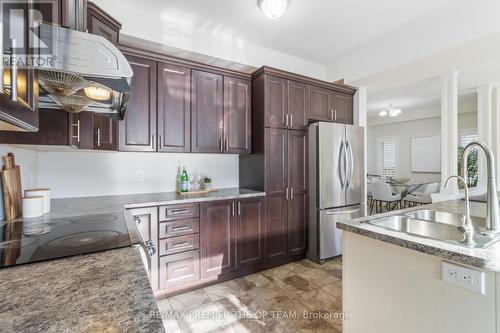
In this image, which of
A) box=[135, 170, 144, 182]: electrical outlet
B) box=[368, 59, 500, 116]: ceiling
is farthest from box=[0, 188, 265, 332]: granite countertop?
box=[368, 59, 500, 116]: ceiling

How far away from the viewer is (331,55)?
3.28 meters

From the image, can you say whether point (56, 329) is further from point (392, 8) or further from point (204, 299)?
point (392, 8)

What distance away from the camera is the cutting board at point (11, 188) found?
144 cm

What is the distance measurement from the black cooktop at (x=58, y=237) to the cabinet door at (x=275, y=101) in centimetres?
186

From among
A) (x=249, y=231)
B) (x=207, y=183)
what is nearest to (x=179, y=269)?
(x=249, y=231)

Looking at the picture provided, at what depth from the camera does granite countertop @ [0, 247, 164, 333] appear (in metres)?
0.53

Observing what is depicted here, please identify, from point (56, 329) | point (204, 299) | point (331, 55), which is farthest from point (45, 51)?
point (331, 55)

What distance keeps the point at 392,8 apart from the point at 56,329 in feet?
10.3

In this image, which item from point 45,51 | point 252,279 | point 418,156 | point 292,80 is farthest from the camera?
point 418,156

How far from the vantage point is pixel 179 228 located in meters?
2.21

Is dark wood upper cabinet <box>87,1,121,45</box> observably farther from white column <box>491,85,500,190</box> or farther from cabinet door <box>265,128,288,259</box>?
white column <box>491,85,500,190</box>

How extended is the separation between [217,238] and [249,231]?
0.37 meters

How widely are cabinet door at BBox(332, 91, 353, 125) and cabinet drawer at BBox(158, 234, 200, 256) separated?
2.41 m

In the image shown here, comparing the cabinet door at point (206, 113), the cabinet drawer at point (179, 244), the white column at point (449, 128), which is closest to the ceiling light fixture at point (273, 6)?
the cabinet door at point (206, 113)
